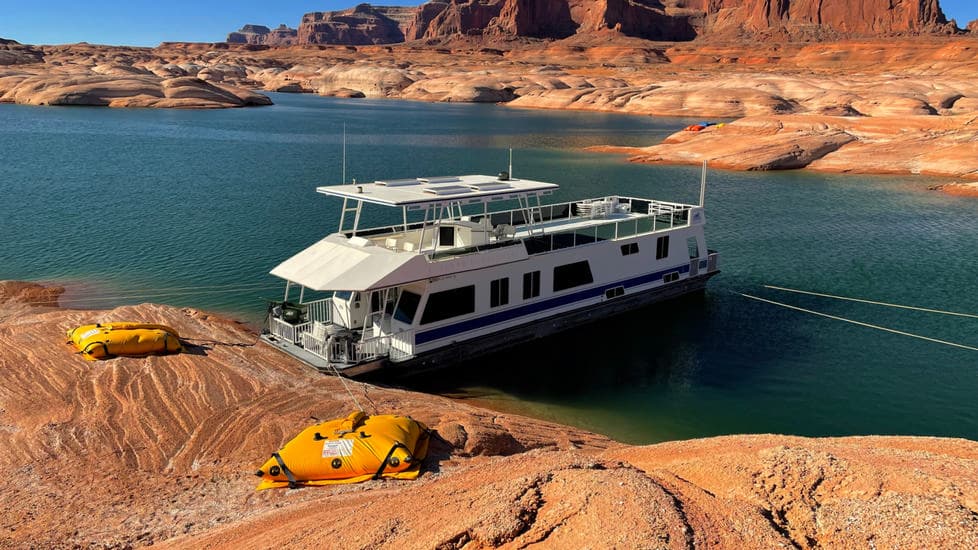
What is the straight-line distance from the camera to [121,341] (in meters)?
17.8

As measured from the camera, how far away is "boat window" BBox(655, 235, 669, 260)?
27.7 m

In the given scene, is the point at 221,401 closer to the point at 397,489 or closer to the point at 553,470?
the point at 397,489

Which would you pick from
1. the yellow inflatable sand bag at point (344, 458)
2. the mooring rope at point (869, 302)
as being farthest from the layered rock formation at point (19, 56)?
the yellow inflatable sand bag at point (344, 458)

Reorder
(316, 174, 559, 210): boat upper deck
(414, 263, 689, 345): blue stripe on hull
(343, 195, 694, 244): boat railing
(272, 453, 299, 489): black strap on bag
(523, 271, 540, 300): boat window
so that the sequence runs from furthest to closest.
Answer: (343, 195, 694, 244): boat railing → (523, 271, 540, 300): boat window → (414, 263, 689, 345): blue stripe on hull → (316, 174, 559, 210): boat upper deck → (272, 453, 299, 489): black strap on bag

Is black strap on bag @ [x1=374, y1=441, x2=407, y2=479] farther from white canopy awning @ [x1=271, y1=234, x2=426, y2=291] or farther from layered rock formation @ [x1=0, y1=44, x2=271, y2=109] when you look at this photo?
layered rock formation @ [x1=0, y1=44, x2=271, y2=109]

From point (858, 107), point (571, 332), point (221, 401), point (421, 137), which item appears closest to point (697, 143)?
point (421, 137)

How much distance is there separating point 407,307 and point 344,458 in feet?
26.8

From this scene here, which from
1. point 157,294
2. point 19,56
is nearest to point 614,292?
point 157,294

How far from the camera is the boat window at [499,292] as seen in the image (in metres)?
22.2

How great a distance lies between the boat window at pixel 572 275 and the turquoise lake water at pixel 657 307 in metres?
1.87

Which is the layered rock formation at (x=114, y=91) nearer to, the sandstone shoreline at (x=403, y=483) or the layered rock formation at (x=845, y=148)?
the layered rock formation at (x=845, y=148)

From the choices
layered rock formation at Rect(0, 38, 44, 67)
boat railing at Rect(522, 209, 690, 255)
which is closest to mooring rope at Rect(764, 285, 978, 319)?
boat railing at Rect(522, 209, 690, 255)

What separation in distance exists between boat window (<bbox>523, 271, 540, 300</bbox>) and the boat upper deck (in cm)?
269

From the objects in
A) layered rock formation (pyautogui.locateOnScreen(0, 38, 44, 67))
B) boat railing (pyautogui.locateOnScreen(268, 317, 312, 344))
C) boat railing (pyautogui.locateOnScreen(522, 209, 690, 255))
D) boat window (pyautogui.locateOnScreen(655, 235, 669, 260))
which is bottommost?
boat railing (pyautogui.locateOnScreen(268, 317, 312, 344))
